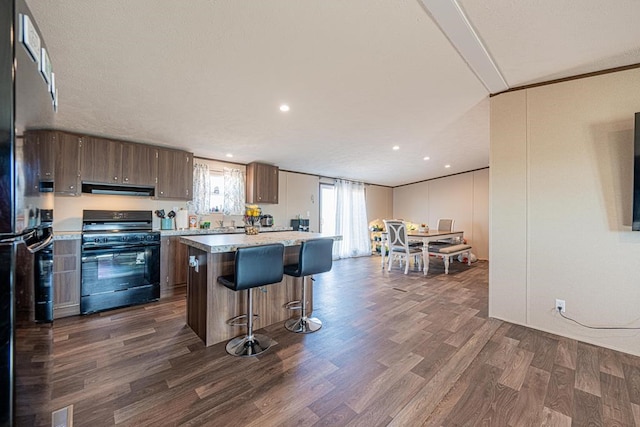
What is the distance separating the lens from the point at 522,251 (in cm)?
273

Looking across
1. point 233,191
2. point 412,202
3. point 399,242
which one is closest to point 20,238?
point 233,191

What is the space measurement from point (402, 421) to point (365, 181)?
22.0ft

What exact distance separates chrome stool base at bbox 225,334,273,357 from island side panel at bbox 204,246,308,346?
0.13m

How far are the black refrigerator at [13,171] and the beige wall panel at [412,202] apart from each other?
8348 millimetres

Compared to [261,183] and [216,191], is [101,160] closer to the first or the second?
[216,191]

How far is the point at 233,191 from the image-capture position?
5035 mm

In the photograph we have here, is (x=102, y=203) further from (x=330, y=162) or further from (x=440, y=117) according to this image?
(x=440, y=117)

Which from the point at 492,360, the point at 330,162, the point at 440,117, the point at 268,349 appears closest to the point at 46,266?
the point at 268,349

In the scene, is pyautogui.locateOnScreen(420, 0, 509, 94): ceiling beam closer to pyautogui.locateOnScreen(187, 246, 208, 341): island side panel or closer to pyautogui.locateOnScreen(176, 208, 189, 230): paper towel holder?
pyautogui.locateOnScreen(187, 246, 208, 341): island side panel

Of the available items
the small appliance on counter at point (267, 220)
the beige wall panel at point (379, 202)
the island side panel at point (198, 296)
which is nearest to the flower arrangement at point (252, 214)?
the island side panel at point (198, 296)

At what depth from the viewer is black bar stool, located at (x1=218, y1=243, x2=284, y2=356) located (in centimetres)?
204

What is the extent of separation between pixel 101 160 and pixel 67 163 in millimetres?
335

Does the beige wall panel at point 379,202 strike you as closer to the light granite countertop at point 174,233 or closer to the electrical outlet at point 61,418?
the light granite countertop at point 174,233

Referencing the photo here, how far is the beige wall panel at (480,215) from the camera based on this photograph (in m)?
6.74
